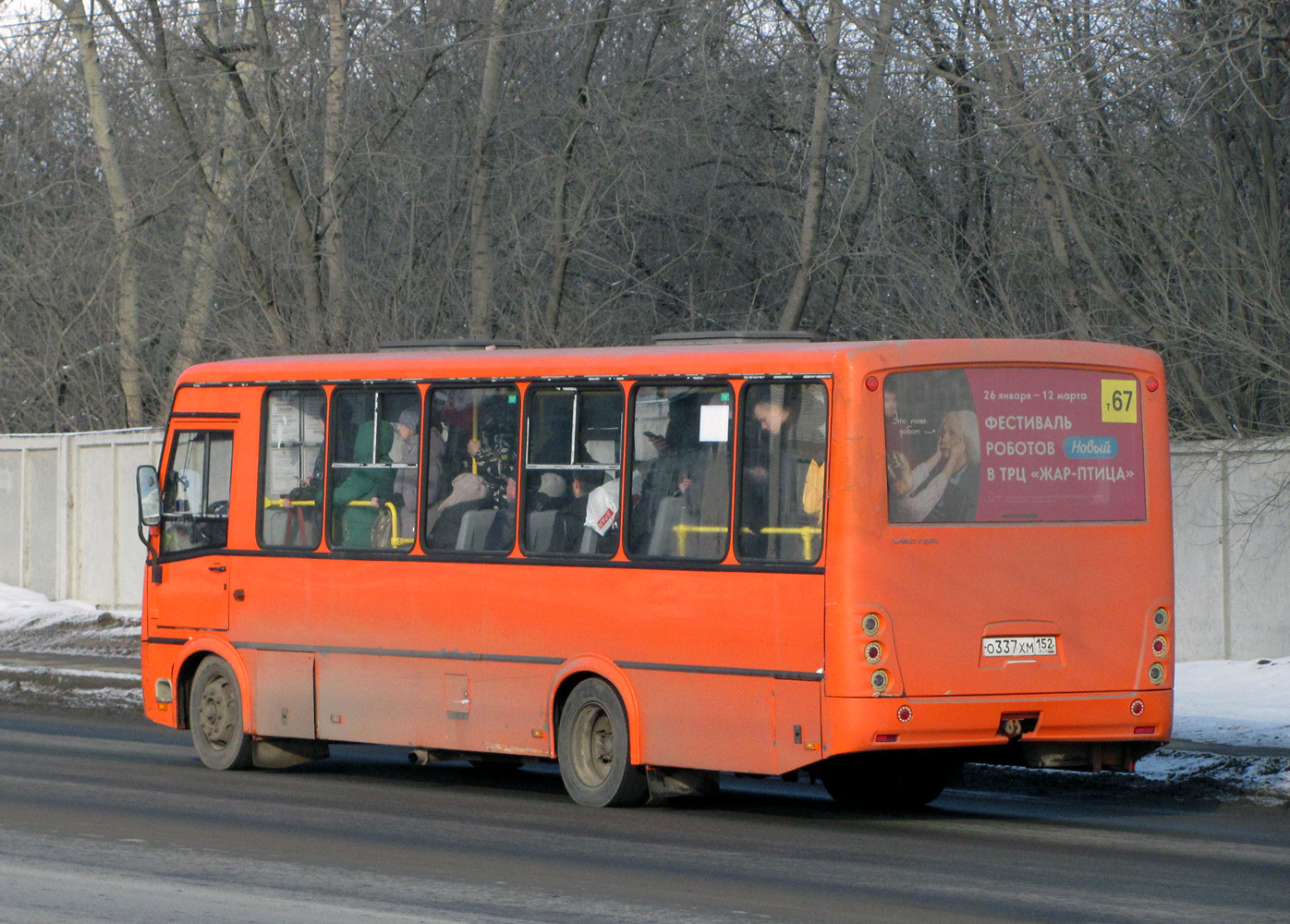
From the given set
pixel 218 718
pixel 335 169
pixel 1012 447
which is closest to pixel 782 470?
pixel 1012 447

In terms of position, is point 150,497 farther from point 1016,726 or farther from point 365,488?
point 1016,726

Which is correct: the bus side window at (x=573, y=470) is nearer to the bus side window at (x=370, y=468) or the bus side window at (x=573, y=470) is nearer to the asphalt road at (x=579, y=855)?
the bus side window at (x=370, y=468)

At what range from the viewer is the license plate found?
33.2 ft

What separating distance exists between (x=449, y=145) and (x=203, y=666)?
39.7 feet

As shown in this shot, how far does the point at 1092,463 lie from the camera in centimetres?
1059

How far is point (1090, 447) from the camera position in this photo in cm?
1059

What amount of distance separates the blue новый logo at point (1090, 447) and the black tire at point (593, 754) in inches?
108

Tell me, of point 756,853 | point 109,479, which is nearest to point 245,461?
point 756,853

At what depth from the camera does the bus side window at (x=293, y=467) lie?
1258 centimetres

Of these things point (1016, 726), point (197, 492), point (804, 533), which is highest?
point (197, 492)

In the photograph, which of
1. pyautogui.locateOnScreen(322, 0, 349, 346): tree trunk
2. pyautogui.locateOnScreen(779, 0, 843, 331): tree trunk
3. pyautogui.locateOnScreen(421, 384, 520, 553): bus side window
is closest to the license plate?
pyautogui.locateOnScreen(421, 384, 520, 553): bus side window

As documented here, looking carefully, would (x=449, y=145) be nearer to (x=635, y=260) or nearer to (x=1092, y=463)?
(x=635, y=260)

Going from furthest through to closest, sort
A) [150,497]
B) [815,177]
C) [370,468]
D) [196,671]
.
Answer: [815,177], [150,497], [196,671], [370,468]

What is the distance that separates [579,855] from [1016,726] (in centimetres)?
238
